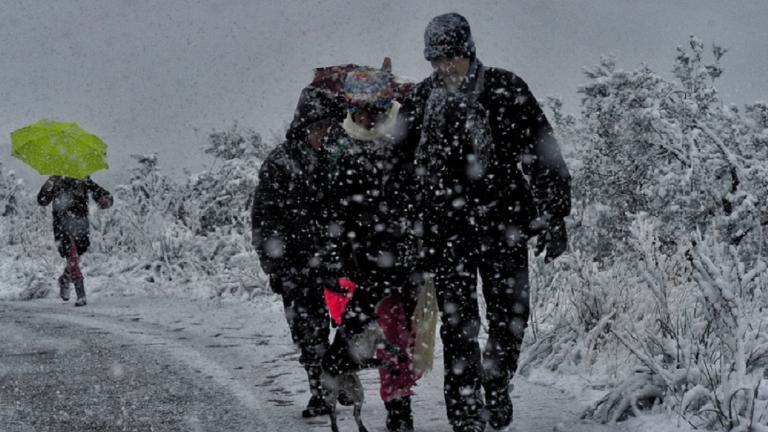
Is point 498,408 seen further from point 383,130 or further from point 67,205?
point 67,205

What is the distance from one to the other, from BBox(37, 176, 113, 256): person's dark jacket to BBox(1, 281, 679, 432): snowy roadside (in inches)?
37.0

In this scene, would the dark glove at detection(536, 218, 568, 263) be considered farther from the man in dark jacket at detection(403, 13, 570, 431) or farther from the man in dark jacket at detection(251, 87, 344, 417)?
the man in dark jacket at detection(251, 87, 344, 417)

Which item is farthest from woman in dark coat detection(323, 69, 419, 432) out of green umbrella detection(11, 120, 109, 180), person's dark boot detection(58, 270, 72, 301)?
person's dark boot detection(58, 270, 72, 301)

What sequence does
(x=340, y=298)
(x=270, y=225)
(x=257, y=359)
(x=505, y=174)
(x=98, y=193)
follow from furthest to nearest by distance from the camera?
(x=98, y=193), (x=257, y=359), (x=270, y=225), (x=340, y=298), (x=505, y=174)

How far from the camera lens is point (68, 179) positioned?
10.3 m

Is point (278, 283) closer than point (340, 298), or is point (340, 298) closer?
point (340, 298)

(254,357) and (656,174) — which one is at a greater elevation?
(656,174)

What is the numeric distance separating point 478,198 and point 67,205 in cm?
815

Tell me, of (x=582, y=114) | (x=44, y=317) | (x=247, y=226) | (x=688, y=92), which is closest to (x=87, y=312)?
(x=44, y=317)

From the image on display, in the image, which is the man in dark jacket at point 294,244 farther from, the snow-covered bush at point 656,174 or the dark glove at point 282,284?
the snow-covered bush at point 656,174

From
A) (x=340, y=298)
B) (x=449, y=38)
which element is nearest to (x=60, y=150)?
(x=340, y=298)

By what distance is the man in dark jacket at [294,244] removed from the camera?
4180 millimetres

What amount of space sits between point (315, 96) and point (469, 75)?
2.74ft

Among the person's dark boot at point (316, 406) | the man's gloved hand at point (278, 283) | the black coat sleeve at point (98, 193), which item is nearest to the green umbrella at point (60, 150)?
the black coat sleeve at point (98, 193)
